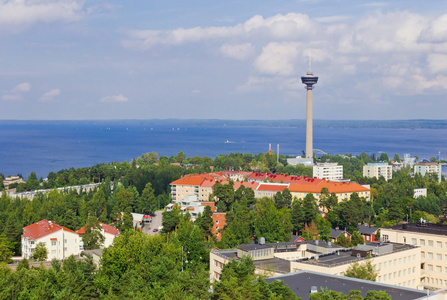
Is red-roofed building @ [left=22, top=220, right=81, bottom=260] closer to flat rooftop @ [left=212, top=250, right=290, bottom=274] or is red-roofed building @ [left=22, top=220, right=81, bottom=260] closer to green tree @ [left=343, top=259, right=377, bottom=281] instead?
flat rooftop @ [left=212, top=250, right=290, bottom=274]

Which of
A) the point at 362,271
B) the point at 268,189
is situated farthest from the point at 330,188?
the point at 362,271

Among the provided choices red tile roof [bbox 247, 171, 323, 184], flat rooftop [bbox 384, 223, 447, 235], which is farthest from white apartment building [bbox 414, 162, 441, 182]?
flat rooftop [bbox 384, 223, 447, 235]

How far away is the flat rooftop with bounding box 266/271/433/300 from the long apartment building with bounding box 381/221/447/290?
814cm

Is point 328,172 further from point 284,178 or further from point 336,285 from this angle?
point 336,285

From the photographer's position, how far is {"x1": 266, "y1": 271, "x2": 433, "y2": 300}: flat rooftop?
16.2m

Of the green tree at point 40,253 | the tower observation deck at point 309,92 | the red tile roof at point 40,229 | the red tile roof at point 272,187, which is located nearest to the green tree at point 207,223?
the red tile roof at point 40,229

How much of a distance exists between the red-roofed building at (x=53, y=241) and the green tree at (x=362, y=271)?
1790cm

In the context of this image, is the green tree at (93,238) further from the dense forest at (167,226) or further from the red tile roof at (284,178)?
the red tile roof at (284,178)

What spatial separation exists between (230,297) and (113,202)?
30637 millimetres

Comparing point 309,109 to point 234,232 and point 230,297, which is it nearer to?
point 234,232

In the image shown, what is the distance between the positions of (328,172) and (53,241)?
48994 millimetres

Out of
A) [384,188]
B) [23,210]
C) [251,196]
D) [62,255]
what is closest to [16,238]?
[62,255]

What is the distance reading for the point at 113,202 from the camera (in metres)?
45.1

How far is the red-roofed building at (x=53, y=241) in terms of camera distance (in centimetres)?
3205
